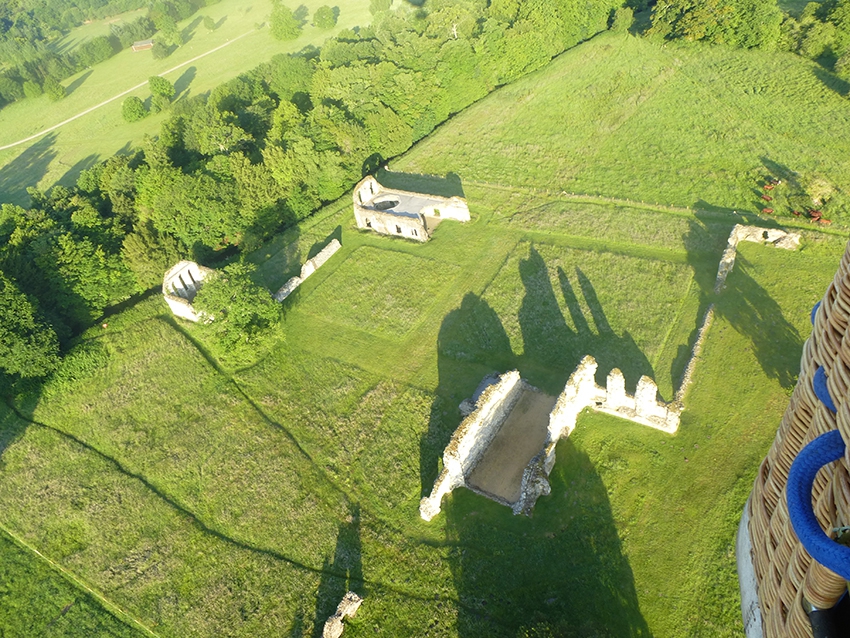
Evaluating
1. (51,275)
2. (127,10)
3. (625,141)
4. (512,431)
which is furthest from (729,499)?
(127,10)

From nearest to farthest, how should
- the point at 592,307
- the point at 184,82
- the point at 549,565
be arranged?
the point at 549,565 < the point at 592,307 < the point at 184,82

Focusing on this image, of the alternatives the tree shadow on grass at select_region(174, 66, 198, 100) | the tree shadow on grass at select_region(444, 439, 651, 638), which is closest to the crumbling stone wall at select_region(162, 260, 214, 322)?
the tree shadow on grass at select_region(444, 439, 651, 638)

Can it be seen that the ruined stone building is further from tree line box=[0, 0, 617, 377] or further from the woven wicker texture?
the woven wicker texture

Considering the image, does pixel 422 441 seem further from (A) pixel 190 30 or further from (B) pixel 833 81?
(A) pixel 190 30

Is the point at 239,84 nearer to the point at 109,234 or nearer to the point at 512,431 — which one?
the point at 109,234

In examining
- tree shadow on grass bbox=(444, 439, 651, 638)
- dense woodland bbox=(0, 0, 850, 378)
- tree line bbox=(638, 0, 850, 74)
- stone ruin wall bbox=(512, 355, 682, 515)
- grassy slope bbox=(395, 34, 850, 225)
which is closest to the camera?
tree shadow on grass bbox=(444, 439, 651, 638)

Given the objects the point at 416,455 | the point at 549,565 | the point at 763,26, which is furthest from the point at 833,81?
the point at 549,565
